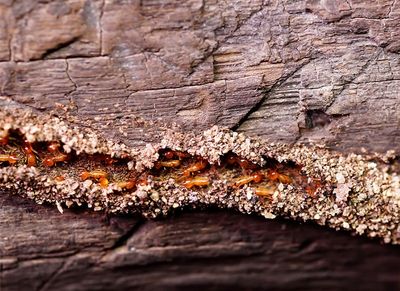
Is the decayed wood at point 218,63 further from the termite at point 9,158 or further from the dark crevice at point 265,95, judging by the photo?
the termite at point 9,158

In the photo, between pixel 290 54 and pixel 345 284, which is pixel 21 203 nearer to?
pixel 290 54

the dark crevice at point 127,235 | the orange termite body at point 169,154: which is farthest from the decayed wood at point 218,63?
the dark crevice at point 127,235

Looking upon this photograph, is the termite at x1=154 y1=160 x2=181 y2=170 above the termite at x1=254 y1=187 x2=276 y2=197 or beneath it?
above

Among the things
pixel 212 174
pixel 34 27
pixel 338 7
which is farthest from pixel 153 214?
pixel 338 7

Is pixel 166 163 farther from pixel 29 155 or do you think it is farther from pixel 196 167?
pixel 29 155

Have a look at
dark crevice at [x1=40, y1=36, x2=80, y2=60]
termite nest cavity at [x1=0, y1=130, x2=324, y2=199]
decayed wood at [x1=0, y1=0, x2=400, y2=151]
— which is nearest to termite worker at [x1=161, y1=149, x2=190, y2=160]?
termite nest cavity at [x1=0, y1=130, x2=324, y2=199]

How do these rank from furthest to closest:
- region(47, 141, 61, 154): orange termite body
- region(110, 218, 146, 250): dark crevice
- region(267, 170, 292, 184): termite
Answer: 1. region(110, 218, 146, 250): dark crevice
2. region(267, 170, 292, 184): termite
3. region(47, 141, 61, 154): orange termite body

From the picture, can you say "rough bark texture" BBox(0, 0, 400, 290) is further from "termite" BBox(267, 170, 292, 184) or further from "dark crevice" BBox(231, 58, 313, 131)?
"termite" BBox(267, 170, 292, 184)
